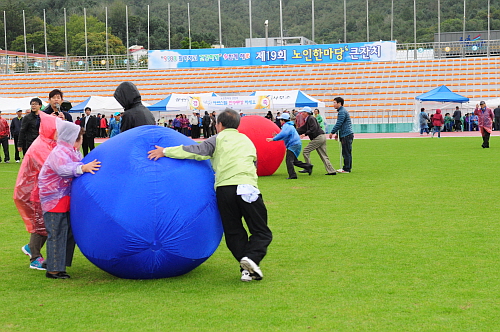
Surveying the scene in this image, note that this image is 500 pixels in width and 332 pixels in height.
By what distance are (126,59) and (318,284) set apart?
1909 inches

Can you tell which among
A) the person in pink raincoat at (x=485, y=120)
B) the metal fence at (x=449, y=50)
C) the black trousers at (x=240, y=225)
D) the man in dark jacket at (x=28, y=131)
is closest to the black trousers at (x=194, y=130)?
the metal fence at (x=449, y=50)

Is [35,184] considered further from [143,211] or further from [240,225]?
[240,225]

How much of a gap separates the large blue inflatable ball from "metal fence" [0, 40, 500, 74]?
4416cm

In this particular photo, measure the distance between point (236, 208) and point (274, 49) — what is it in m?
43.5

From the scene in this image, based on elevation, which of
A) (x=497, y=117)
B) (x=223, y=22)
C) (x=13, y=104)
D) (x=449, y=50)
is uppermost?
(x=223, y=22)

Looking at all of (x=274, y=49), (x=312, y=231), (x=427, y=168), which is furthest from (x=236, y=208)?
(x=274, y=49)

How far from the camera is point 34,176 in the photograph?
6.51 meters

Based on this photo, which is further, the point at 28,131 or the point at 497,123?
the point at 497,123

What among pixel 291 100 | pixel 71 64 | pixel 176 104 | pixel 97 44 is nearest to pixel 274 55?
pixel 176 104

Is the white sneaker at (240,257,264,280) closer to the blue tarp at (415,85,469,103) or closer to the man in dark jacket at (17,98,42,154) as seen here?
the man in dark jacket at (17,98,42,154)

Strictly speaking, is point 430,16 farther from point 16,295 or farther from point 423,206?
point 16,295

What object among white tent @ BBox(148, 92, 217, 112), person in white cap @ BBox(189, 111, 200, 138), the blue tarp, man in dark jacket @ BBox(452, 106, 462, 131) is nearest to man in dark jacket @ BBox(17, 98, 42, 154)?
white tent @ BBox(148, 92, 217, 112)

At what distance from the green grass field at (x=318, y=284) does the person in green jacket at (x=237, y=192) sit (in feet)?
0.89

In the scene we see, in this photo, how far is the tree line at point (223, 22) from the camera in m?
86.5
